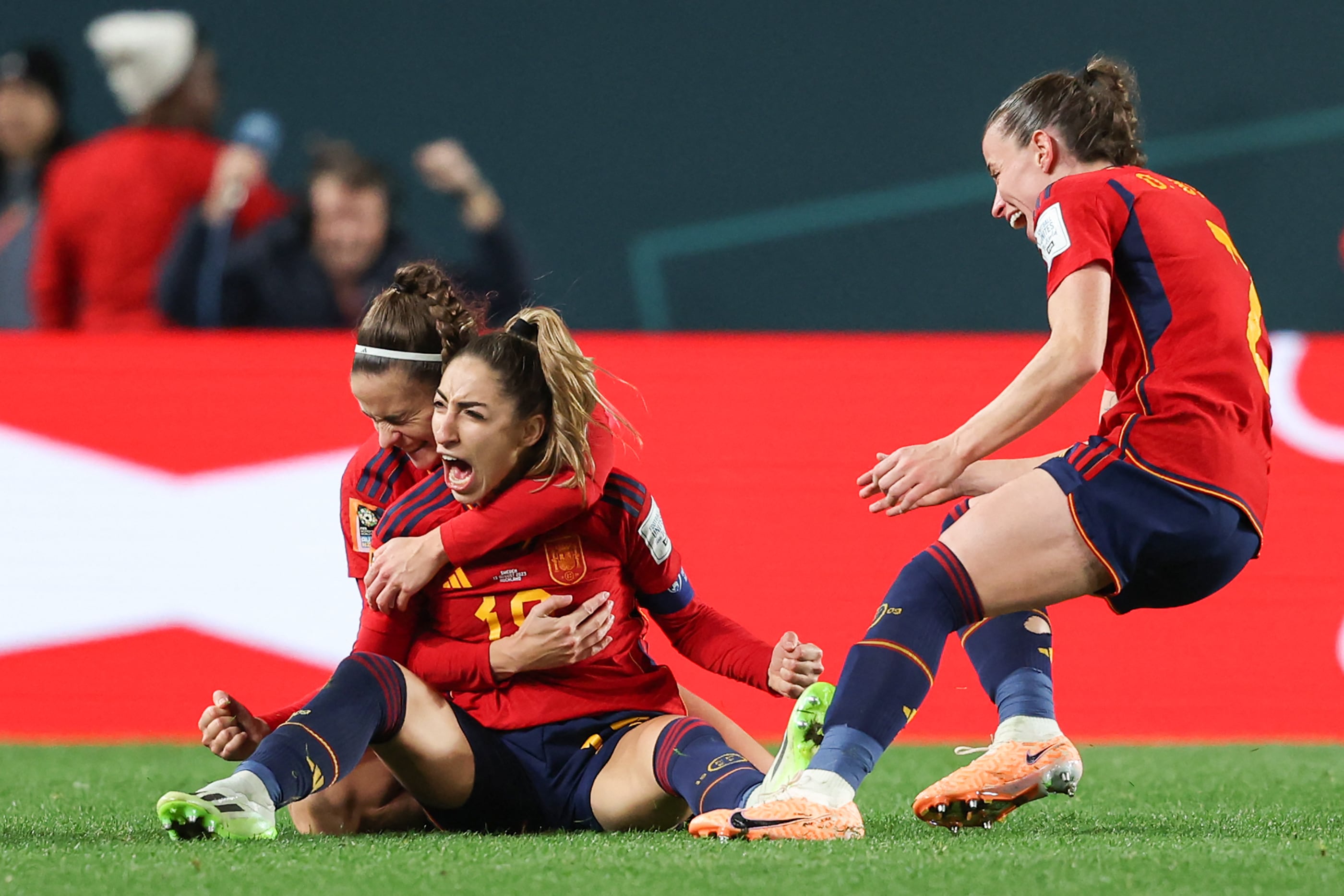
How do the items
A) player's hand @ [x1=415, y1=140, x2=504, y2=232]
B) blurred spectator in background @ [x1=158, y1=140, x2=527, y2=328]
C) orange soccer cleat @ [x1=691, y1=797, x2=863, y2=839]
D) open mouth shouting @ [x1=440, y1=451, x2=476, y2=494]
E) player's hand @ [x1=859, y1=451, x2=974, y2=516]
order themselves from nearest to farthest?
orange soccer cleat @ [x1=691, y1=797, x2=863, y2=839]
player's hand @ [x1=859, y1=451, x2=974, y2=516]
open mouth shouting @ [x1=440, y1=451, x2=476, y2=494]
blurred spectator in background @ [x1=158, y1=140, x2=527, y2=328]
player's hand @ [x1=415, y1=140, x2=504, y2=232]

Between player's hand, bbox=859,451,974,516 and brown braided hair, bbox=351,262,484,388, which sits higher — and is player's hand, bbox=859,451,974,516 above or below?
below

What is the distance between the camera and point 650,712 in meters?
2.93

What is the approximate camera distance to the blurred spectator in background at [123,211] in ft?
18.9

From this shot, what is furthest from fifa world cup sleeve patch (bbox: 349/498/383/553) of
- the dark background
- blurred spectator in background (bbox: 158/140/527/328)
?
the dark background

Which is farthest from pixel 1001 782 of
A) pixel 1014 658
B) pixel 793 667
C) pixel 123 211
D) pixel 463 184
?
pixel 123 211

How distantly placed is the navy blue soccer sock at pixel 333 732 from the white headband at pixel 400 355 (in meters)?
0.59

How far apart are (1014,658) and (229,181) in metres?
3.80

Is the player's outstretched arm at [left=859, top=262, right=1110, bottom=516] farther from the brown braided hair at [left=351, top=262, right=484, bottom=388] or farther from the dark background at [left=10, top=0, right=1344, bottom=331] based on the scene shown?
the dark background at [left=10, top=0, right=1344, bottom=331]

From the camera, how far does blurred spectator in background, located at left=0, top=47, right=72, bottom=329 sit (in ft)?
19.8

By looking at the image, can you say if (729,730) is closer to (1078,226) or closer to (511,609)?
(511,609)

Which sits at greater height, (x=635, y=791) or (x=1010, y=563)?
(x=1010, y=563)

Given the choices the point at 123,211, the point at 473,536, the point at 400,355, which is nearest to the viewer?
the point at 473,536

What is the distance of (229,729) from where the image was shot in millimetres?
2773

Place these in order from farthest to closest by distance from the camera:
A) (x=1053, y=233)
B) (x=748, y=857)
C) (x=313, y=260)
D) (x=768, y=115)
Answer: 1. (x=768, y=115)
2. (x=313, y=260)
3. (x=1053, y=233)
4. (x=748, y=857)
